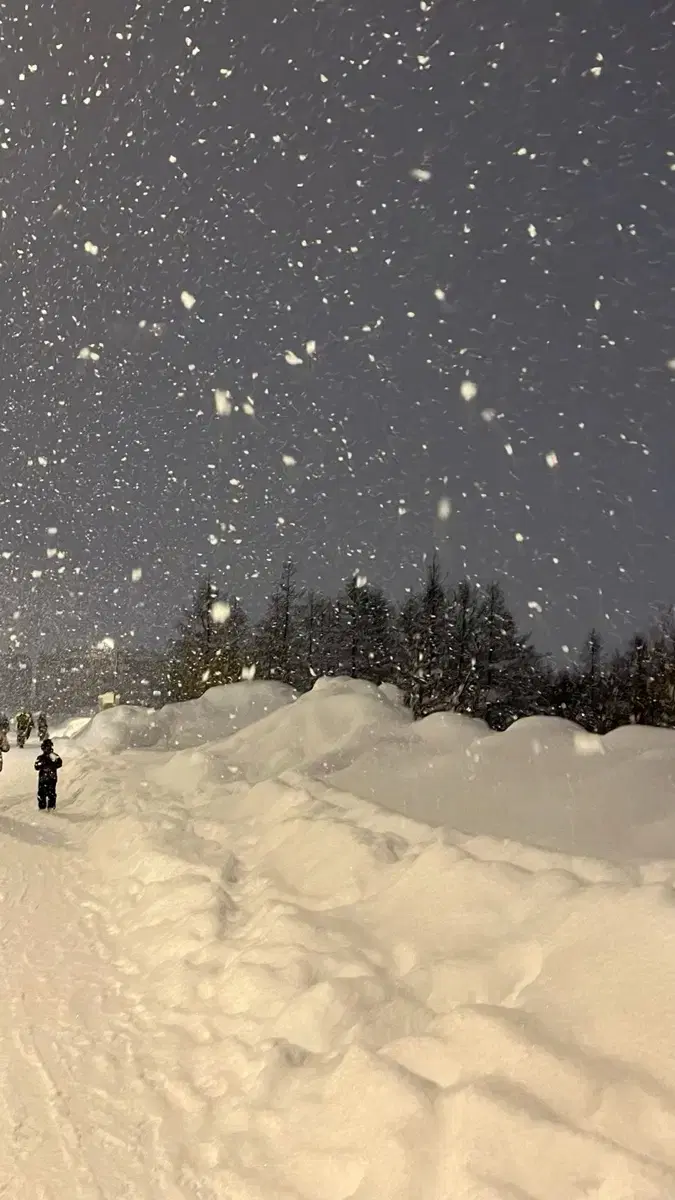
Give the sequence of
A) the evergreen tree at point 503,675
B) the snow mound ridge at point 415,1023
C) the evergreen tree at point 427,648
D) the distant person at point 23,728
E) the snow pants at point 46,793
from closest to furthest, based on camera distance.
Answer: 1. the snow mound ridge at point 415,1023
2. the snow pants at point 46,793
3. the distant person at point 23,728
4. the evergreen tree at point 427,648
5. the evergreen tree at point 503,675

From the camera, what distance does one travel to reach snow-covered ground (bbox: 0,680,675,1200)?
343 centimetres

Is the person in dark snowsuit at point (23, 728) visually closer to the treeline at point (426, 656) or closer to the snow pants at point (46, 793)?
the treeline at point (426, 656)

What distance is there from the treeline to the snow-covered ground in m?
29.0

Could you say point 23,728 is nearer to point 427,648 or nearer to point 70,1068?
point 427,648

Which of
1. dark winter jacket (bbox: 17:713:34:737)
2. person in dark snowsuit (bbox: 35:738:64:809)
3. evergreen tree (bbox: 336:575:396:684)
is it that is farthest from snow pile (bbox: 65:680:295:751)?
evergreen tree (bbox: 336:575:396:684)

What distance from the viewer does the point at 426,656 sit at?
141 ft

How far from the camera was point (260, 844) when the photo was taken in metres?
8.76

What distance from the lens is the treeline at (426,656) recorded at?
41.5m

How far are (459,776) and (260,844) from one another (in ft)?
9.27

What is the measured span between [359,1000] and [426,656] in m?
38.3

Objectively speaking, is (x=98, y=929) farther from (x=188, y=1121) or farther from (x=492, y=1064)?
(x=492, y=1064)

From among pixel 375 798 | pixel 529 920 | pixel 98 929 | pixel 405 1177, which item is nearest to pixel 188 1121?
pixel 405 1177

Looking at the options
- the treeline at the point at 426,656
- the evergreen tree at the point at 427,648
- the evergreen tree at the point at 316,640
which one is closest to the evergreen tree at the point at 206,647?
the treeline at the point at 426,656

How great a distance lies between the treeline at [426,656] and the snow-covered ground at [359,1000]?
2901 cm
